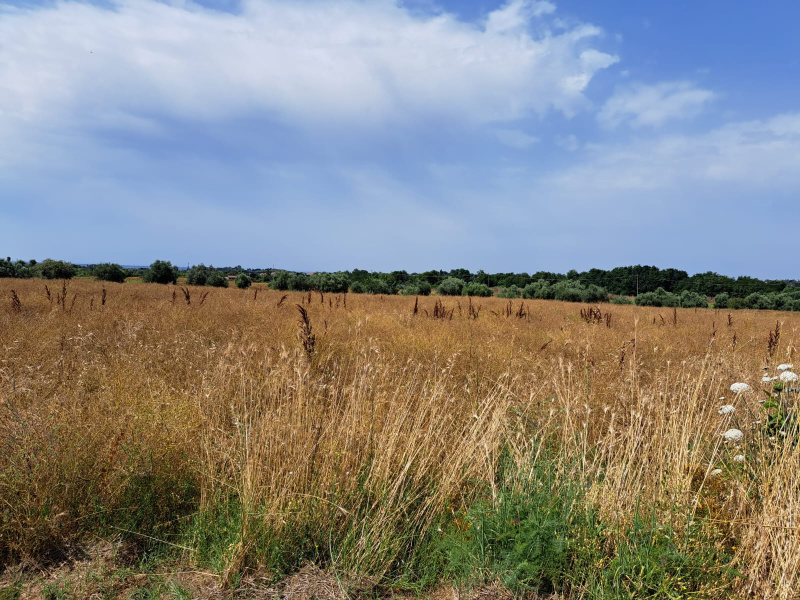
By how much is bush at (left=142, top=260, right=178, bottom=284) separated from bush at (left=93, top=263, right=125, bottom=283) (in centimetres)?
164

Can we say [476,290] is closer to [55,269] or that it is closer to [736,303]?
[736,303]

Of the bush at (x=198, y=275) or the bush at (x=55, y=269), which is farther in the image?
the bush at (x=198, y=275)

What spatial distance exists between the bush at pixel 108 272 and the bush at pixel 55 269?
1.56 m

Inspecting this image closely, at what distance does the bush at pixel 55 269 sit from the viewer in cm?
2720

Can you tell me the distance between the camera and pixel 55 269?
27.5 metres

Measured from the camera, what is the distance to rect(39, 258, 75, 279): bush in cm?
2720

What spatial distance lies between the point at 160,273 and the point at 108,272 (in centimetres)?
346

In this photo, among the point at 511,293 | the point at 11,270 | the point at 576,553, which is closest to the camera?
the point at 576,553

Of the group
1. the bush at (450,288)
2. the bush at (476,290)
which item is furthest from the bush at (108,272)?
the bush at (476,290)

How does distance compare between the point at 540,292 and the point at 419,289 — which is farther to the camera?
the point at 540,292

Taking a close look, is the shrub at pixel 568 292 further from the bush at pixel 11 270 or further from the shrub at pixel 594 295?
the bush at pixel 11 270

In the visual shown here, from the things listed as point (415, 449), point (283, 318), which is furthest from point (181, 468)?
point (283, 318)

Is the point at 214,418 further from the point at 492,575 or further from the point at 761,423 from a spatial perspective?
the point at 761,423

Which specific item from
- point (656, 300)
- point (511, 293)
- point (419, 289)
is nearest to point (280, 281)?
point (419, 289)
